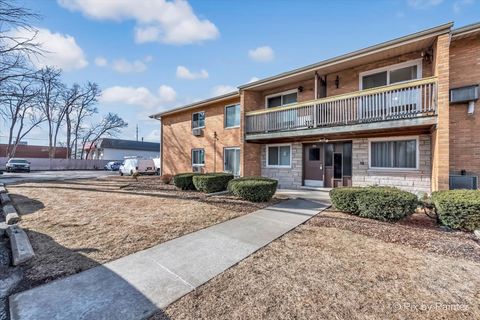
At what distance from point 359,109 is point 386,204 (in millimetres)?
→ 4310

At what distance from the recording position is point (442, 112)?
7059 mm

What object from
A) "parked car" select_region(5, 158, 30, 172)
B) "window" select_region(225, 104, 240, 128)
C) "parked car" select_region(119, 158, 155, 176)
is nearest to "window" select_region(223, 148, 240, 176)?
"window" select_region(225, 104, 240, 128)

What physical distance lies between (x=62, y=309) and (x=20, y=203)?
28.2 ft

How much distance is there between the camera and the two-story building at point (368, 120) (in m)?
7.58

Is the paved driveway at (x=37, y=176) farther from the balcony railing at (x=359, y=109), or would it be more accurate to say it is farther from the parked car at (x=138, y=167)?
the balcony railing at (x=359, y=109)

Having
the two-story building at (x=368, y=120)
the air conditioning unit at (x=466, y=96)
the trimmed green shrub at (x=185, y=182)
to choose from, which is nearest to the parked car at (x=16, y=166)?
the two-story building at (x=368, y=120)

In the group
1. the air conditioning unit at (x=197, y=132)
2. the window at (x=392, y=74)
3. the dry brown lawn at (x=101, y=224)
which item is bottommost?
the dry brown lawn at (x=101, y=224)

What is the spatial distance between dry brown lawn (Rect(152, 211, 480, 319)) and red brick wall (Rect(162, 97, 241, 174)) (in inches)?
391

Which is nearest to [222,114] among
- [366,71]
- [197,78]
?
[197,78]

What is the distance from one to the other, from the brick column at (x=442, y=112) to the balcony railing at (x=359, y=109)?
20 cm

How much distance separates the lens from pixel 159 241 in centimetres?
485

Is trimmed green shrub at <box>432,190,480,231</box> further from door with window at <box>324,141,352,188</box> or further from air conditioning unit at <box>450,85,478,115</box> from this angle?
door with window at <box>324,141,352,188</box>

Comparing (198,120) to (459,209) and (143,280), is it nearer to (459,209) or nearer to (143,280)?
(143,280)

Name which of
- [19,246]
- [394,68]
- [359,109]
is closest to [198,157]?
[359,109]
